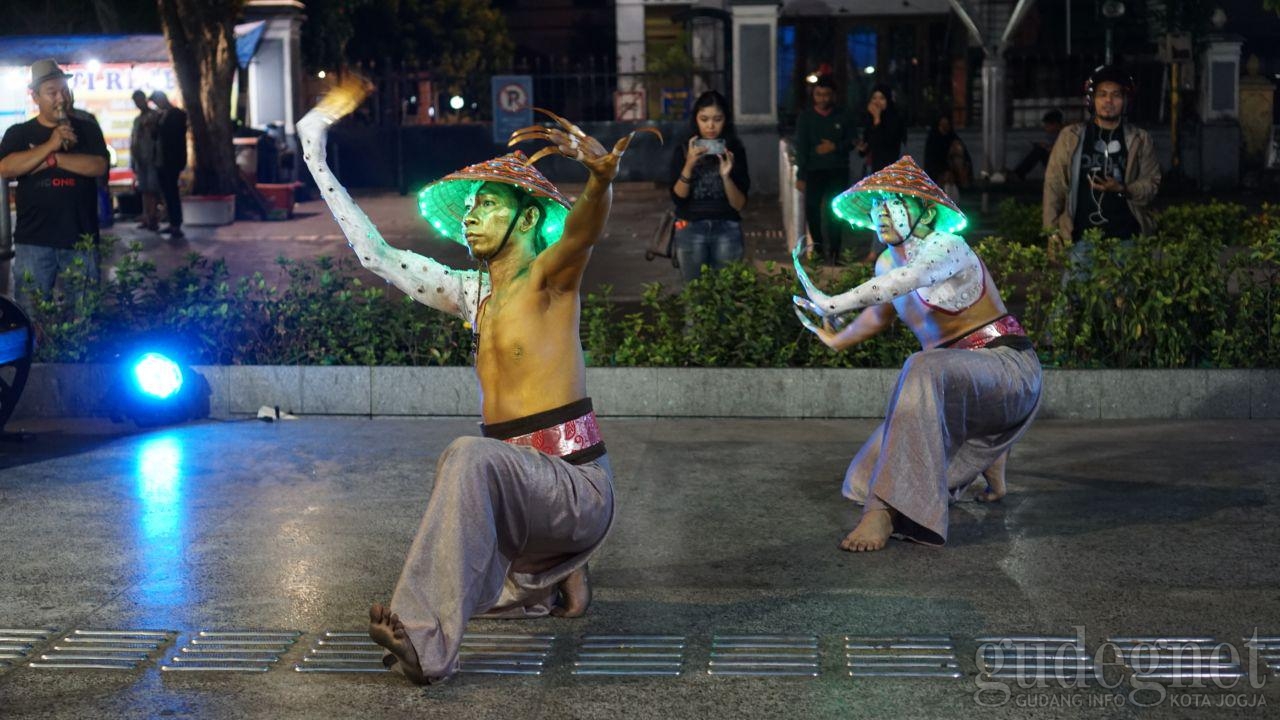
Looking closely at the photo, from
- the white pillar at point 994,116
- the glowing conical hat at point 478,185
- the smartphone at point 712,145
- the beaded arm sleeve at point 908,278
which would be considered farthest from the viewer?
the white pillar at point 994,116

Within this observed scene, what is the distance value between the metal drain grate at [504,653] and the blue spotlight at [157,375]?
4.58 meters

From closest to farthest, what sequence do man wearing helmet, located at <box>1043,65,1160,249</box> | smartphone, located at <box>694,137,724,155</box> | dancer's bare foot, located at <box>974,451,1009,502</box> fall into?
dancer's bare foot, located at <box>974,451,1009,502</box> → man wearing helmet, located at <box>1043,65,1160,249</box> → smartphone, located at <box>694,137,724,155</box>

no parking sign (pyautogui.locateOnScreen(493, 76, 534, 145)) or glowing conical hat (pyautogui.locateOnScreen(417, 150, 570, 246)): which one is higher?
no parking sign (pyautogui.locateOnScreen(493, 76, 534, 145))

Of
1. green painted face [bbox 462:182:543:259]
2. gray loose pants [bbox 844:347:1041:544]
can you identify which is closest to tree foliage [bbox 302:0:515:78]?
gray loose pants [bbox 844:347:1041:544]

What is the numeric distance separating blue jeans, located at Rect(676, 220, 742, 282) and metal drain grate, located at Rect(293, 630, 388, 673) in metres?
5.43

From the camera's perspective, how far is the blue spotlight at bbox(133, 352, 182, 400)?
9.65m

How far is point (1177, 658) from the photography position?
5344mm

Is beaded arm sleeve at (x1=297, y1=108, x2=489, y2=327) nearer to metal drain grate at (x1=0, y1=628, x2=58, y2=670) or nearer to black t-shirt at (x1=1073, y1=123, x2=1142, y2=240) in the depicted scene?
metal drain grate at (x1=0, y1=628, x2=58, y2=670)

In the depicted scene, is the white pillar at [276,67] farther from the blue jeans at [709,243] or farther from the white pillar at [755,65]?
the blue jeans at [709,243]

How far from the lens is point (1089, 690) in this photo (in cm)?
505

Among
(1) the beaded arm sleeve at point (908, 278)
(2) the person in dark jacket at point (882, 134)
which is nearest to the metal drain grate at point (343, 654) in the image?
(1) the beaded arm sleeve at point (908, 278)

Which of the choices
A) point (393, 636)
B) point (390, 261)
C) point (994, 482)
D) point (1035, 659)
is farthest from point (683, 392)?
point (393, 636)

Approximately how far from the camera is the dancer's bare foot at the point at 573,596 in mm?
5957

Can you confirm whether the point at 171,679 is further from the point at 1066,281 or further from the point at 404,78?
the point at 404,78
